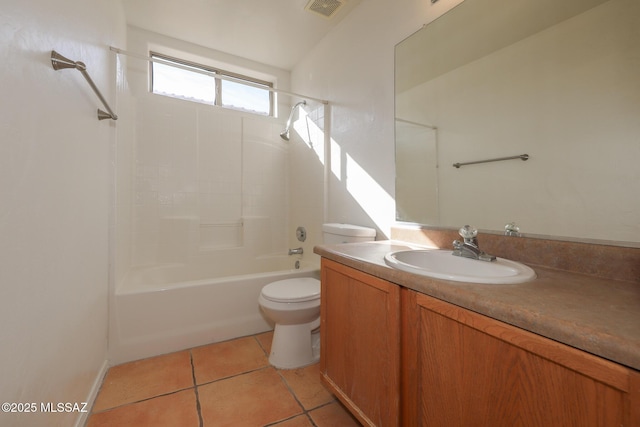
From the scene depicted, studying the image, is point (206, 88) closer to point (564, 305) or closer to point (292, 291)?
point (292, 291)

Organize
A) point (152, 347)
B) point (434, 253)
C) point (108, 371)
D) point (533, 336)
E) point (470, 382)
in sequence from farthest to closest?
point (152, 347) < point (108, 371) < point (434, 253) < point (470, 382) < point (533, 336)

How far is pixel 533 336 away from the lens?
543 millimetres

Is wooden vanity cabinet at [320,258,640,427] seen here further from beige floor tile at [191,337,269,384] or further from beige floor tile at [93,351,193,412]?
beige floor tile at [93,351,193,412]

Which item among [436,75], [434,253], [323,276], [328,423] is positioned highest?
[436,75]

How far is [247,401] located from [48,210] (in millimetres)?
1170

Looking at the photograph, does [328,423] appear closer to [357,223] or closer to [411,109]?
[357,223]

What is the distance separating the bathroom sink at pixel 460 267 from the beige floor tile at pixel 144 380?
1.35 m

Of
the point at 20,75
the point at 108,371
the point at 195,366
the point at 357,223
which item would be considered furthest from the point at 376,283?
the point at 108,371

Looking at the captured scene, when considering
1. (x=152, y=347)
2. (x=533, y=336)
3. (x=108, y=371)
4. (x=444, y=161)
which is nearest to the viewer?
(x=533, y=336)

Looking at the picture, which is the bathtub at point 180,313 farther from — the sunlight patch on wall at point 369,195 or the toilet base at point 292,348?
the sunlight patch on wall at point 369,195

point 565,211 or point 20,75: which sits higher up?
point 20,75

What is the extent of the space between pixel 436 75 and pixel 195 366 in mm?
2183

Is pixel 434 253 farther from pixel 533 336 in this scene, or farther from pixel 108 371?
pixel 108 371

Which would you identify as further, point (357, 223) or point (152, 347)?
point (357, 223)
